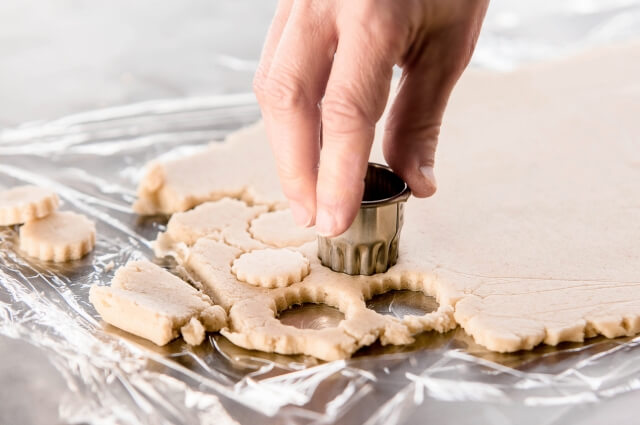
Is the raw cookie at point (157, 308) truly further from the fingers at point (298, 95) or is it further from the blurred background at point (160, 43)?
the blurred background at point (160, 43)

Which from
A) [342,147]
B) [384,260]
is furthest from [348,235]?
[342,147]

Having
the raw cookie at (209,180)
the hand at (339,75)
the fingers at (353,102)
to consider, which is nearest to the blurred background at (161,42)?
the raw cookie at (209,180)

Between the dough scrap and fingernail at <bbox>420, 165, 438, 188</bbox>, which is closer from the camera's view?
the dough scrap

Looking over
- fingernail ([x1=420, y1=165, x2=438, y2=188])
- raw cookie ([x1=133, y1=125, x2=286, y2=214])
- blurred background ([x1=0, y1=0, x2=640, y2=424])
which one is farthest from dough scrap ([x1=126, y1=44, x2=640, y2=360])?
blurred background ([x1=0, y1=0, x2=640, y2=424])

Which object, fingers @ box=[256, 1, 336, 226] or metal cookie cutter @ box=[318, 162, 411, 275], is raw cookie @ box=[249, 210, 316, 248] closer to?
metal cookie cutter @ box=[318, 162, 411, 275]

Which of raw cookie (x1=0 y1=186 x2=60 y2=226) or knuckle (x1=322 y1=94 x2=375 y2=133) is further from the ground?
knuckle (x1=322 y1=94 x2=375 y2=133)

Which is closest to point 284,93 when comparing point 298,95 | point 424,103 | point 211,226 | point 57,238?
point 298,95

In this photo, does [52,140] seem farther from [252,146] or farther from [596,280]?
[596,280]

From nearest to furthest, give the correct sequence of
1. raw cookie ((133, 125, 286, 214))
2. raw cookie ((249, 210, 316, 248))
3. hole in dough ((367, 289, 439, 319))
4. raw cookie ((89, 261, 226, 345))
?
raw cookie ((89, 261, 226, 345)), hole in dough ((367, 289, 439, 319)), raw cookie ((249, 210, 316, 248)), raw cookie ((133, 125, 286, 214))
